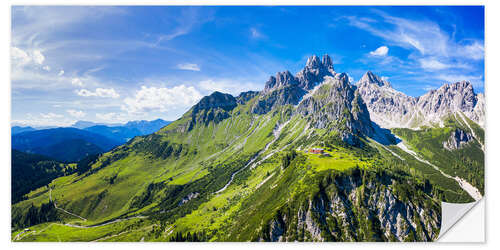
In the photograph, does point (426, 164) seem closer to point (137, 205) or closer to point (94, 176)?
point (137, 205)

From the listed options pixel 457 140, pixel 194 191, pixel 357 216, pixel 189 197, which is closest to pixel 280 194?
pixel 357 216

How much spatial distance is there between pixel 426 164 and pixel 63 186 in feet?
898

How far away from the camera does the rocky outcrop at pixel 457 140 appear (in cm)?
18954

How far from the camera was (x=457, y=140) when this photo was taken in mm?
193750

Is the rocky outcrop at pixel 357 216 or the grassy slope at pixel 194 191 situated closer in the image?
the rocky outcrop at pixel 357 216

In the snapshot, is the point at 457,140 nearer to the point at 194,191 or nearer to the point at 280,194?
the point at 280,194

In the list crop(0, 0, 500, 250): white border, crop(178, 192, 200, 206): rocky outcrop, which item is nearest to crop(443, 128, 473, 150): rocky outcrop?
crop(0, 0, 500, 250): white border

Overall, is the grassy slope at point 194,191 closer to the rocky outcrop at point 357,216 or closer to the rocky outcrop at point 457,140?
the rocky outcrop at point 357,216

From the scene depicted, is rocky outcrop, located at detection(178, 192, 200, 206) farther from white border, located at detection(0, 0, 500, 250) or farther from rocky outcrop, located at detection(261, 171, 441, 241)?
white border, located at detection(0, 0, 500, 250)

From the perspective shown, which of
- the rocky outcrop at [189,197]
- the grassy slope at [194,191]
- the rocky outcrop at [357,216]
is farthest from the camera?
the rocky outcrop at [189,197]

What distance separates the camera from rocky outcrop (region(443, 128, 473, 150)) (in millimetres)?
189538

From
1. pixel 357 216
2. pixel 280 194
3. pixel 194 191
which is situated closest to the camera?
pixel 357 216
